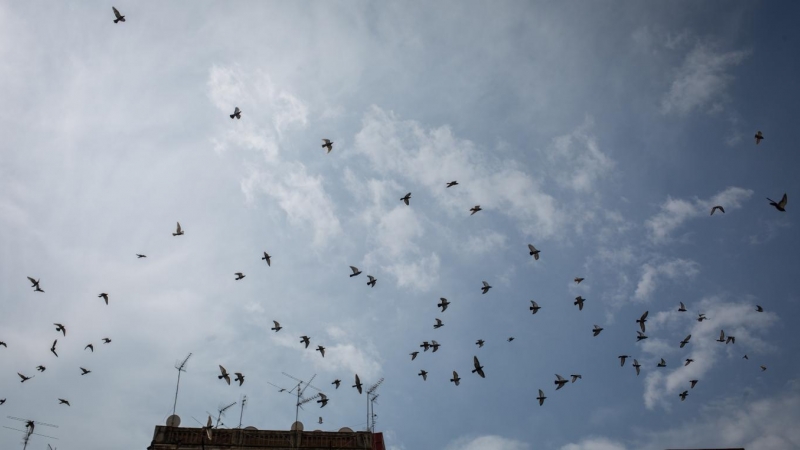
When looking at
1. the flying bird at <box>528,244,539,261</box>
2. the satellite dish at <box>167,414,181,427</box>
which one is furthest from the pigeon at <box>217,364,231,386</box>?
the flying bird at <box>528,244,539,261</box>

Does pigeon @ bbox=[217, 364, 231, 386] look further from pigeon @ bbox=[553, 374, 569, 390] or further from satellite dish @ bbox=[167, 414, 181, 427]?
pigeon @ bbox=[553, 374, 569, 390]

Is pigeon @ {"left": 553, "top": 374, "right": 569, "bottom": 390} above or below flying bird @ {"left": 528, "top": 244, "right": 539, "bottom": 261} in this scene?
below

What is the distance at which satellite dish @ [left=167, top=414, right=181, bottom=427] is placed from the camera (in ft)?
120

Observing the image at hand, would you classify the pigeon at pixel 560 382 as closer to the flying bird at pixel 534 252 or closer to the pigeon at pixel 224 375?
the flying bird at pixel 534 252

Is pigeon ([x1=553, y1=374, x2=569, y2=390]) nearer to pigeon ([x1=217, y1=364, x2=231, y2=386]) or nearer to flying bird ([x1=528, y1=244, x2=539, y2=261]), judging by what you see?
flying bird ([x1=528, y1=244, x2=539, y2=261])

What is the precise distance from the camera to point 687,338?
3619 centimetres

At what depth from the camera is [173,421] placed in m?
36.8

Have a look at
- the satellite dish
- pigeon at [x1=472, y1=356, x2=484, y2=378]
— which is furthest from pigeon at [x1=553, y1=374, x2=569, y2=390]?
the satellite dish

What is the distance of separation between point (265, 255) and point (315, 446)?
13658 mm

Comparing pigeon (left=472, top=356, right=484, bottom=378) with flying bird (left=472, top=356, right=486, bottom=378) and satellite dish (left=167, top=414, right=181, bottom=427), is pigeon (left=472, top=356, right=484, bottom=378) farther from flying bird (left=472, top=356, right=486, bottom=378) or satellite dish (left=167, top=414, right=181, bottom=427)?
satellite dish (left=167, top=414, right=181, bottom=427)

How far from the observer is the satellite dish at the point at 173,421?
1437 inches

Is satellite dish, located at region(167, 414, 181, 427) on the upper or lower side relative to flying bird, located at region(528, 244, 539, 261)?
lower

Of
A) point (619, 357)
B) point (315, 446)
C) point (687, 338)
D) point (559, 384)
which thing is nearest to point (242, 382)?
point (315, 446)

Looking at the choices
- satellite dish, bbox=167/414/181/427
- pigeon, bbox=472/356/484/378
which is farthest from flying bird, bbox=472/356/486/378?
satellite dish, bbox=167/414/181/427
